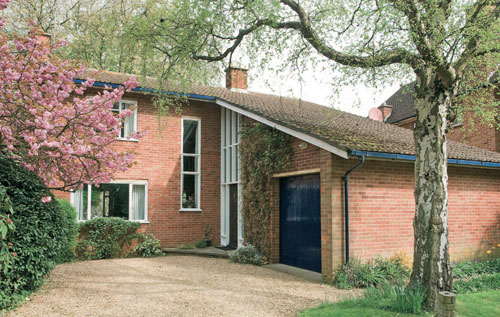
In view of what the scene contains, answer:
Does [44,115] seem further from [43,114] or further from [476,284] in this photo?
[476,284]

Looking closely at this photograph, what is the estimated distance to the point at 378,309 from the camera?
607cm

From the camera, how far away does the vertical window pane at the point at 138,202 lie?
13180 mm

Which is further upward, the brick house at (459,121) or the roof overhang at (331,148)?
the brick house at (459,121)

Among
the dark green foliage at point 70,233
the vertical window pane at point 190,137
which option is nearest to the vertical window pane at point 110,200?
the dark green foliage at point 70,233

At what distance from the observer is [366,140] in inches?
376

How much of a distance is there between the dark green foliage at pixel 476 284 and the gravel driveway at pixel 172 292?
2.26 metres

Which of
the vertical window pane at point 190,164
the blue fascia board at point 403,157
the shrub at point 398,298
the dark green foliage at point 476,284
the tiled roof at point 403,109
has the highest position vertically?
the tiled roof at point 403,109

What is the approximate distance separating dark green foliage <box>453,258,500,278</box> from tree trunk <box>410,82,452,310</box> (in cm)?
360

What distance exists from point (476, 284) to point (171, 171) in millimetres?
9349

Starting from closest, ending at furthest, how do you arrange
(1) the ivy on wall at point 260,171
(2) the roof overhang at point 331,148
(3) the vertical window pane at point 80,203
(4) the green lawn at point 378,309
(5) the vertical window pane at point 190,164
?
1. (4) the green lawn at point 378,309
2. (2) the roof overhang at point 331,148
3. (1) the ivy on wall at point 260,171
4. (3) the vertical window pane at point 80,203
5. (5) the vertical window pane at point 190,164

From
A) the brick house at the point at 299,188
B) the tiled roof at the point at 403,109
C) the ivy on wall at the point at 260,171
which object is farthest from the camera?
the tiled roof at the point at 403,109

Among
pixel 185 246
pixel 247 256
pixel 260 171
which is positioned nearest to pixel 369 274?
pixel 247 256

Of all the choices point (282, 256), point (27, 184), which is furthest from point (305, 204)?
point (27, 184)

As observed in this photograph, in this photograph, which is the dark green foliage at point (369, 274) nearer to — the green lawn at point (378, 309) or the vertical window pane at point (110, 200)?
the green lawn at point (378, 309)
